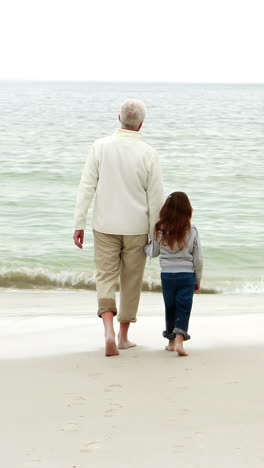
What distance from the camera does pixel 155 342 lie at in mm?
5609

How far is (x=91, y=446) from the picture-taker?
11.8 feet

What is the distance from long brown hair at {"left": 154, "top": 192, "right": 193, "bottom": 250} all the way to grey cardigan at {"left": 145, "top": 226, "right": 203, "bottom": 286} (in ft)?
0.16

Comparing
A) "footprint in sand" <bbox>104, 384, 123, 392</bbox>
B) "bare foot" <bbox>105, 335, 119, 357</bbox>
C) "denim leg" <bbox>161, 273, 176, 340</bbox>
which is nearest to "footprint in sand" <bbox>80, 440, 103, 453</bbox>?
"footprint in sand" <bbox>104, 384, 123, 392</bbox>

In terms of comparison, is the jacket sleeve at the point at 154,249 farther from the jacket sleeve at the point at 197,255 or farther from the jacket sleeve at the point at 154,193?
the jacket sleeve at the point at 197,255

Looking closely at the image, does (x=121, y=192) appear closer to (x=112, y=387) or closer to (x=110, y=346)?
(x=110, y=346)

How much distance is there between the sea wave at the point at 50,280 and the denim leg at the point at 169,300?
13.8ft

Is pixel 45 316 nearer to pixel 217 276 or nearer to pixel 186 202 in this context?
pixel 186 202

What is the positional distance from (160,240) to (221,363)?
32.4 inches

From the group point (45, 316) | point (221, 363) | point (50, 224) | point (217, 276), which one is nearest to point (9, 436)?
point (221, 363)

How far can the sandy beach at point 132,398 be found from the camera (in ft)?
11.6

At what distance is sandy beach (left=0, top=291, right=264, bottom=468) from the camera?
3.54 meters

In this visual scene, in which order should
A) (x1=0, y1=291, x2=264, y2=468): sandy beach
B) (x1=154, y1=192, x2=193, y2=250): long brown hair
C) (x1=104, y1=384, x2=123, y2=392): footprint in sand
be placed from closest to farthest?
(x1=0, y1=291, x2=264, y2=468): sandy beach
(x1=104, y1=384, x2=123, y2=392): footprint in sand
(x1=154, y1=192, x2=193, y2=250): long brown hair

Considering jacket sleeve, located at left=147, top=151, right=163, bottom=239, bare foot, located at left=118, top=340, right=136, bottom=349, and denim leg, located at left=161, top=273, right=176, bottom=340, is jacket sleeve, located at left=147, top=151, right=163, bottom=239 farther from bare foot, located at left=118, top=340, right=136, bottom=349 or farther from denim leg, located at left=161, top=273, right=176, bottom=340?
bare foot, located at left=118, top=340, right=136, bottom=349

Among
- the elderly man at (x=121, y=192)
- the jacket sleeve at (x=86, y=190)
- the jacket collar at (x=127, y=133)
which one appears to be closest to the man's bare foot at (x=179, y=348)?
the elderly man at (x=121, y=192)
